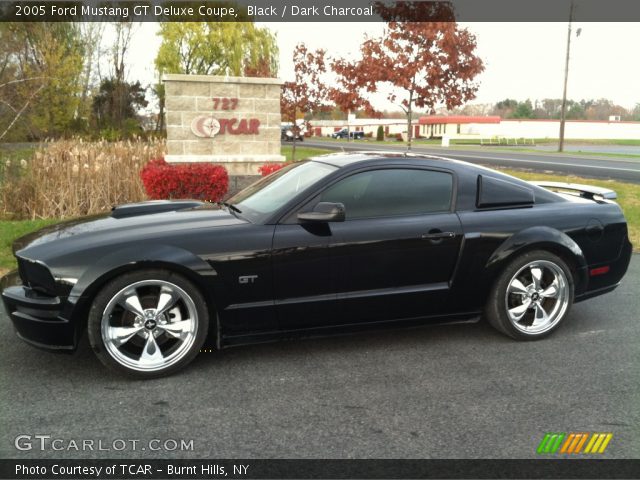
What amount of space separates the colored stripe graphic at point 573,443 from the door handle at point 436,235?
155 cm

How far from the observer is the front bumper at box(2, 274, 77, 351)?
3.31 meters

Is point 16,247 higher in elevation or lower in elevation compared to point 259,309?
higher

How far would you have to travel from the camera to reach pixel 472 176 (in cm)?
428

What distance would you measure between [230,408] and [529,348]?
2319mm

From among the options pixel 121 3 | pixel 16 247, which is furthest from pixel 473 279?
pixel 121 3

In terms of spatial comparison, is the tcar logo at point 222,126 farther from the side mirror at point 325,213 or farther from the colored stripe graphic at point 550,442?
the colored stripe graphic at point 550,442

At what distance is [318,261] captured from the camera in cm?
373

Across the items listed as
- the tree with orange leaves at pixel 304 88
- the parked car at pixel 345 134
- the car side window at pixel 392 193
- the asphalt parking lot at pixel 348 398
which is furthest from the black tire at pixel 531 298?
the parked car at pixel 345 134

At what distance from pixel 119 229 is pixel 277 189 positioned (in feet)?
4.00

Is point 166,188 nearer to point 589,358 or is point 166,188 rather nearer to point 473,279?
point 473,279

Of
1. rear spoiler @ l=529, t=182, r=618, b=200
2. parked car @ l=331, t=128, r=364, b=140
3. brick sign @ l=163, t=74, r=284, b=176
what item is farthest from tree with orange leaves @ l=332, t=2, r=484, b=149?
parked car @ l=331, t=128, r=364, b=140

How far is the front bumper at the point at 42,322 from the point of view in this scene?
130 inches

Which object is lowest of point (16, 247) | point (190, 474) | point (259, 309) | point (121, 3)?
point (190, 474)

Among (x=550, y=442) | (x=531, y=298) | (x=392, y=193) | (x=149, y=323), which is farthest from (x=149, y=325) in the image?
(x=531, y=298)
